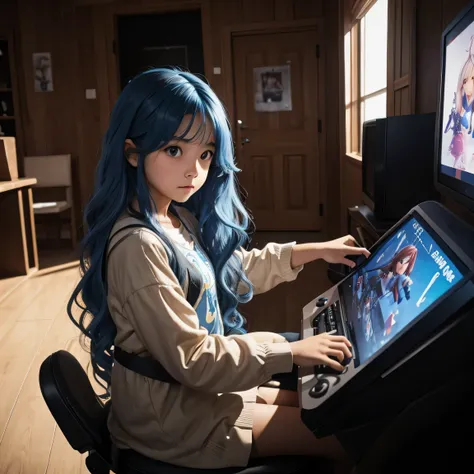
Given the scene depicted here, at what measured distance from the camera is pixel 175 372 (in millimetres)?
803

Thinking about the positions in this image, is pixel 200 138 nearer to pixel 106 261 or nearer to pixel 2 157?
pixel 106 261

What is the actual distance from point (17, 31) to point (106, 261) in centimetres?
557

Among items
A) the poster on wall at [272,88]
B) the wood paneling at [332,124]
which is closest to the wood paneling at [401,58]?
the wood paneling at [332,124]

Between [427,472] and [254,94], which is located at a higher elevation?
[254,94]

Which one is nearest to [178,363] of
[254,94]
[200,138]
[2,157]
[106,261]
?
[106,261]

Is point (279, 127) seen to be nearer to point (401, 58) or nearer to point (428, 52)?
point (401, 58)

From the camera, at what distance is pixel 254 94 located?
216 inches

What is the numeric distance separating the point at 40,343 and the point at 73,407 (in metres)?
2.11

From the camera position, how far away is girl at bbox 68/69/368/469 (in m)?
0.80

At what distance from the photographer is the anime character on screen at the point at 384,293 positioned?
67 cm

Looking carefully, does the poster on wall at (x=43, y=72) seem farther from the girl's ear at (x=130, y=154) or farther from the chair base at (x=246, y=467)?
the chair base at (x=246, y=467)

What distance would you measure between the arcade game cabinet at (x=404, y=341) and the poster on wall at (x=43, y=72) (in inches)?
215

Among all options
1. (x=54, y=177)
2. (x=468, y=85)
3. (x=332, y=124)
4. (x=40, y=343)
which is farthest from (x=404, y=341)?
(x=54, y=177)

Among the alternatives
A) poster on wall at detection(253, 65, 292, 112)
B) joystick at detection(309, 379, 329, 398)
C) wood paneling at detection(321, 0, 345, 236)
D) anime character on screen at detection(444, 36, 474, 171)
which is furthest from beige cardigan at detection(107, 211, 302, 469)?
poster on wall at detection(253, 65, 292, 112)
